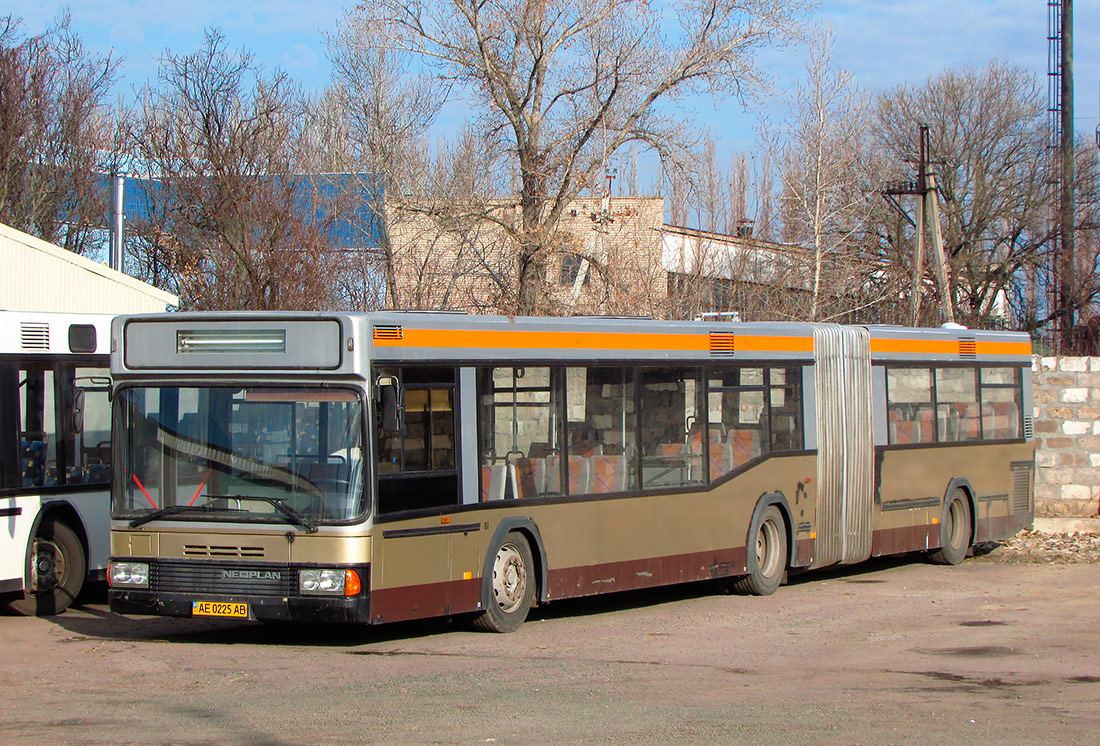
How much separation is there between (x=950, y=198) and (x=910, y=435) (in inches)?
1338

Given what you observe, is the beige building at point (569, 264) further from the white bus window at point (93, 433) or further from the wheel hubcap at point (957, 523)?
the white bus window at point (93, 433)

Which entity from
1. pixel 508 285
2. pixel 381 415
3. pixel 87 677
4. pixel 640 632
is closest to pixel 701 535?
pixel 640 632

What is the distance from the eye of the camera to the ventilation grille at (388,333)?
10.3 meters

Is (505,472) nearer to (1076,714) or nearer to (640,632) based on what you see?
(640,632)

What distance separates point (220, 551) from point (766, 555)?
6.47 metres

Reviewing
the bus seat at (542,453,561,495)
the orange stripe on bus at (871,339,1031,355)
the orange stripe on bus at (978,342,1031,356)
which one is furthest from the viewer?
the orange stripe on bus at (978,342,1031,356)

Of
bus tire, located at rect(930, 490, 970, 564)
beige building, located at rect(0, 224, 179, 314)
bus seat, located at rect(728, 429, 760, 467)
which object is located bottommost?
bus tire, located at rect(930, 490, 970, 564)

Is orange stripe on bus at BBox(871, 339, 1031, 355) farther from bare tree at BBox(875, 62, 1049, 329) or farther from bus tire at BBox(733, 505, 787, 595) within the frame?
bare tree at BBox(875, 62, 1049, 329)

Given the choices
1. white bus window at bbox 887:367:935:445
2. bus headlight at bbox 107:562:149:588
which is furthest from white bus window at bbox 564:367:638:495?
white bus window at bbox 887:367:935:445

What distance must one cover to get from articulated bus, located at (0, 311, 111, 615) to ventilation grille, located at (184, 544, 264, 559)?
7.61ft

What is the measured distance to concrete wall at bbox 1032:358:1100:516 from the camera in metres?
22.4

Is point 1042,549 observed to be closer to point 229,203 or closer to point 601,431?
point 601,431

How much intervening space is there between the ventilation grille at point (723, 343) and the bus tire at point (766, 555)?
1.71 metres

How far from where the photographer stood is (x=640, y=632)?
1166 centimetres
